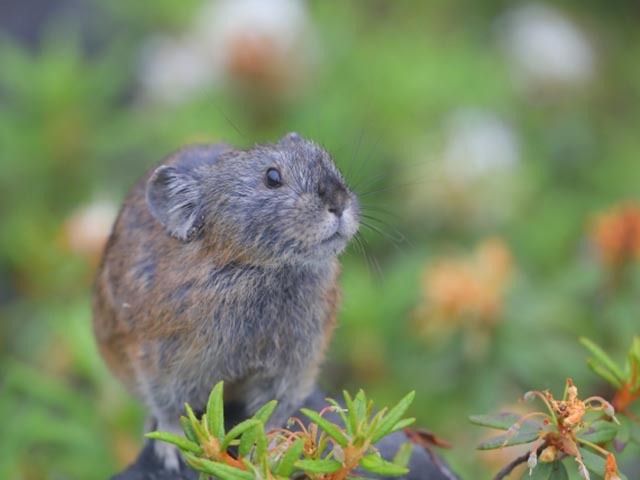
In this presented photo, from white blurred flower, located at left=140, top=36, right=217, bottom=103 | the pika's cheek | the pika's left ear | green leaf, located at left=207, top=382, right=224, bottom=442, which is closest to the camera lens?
green leaf, located at left=207, top=382, right=224, bottom=442

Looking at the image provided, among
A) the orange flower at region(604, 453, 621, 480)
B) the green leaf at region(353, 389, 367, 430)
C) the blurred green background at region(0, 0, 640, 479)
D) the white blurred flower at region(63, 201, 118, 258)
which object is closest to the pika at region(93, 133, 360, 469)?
the blurred green background at region(0, 0, 640, 479)

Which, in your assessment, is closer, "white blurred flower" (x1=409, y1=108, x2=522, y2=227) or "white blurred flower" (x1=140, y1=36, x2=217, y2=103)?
"white blurred flower" (x1=409, y1=108, x2=522, y2=227)

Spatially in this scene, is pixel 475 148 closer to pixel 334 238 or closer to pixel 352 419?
pixel 334 238

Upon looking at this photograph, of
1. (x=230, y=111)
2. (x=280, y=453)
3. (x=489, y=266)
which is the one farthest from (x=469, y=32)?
(x=280, y=453)

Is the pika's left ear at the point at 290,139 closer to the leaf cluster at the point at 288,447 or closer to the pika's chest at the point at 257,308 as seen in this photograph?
the pika's chest at the point at 257,308

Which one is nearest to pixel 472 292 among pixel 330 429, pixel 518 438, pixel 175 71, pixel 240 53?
pixel 518 438

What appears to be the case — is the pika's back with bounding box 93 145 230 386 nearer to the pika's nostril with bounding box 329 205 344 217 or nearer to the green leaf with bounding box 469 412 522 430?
the pika's nostril with bounding box 329 205 344 217

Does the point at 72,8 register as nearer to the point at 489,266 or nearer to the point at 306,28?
the point at 306,28
